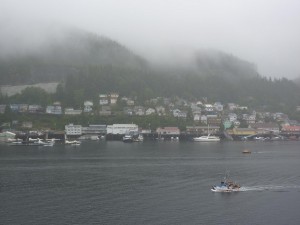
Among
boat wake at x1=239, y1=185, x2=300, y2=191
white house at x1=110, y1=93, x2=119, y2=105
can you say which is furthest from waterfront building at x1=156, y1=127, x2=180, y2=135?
boat wake at x1=239, y1=185, x2=300, y2=191

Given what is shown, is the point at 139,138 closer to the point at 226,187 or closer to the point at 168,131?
the point at 168,131

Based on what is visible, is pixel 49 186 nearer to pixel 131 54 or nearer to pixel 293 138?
pixel 293 138

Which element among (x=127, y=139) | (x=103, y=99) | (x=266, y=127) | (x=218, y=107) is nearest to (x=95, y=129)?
(x=127, y=139)

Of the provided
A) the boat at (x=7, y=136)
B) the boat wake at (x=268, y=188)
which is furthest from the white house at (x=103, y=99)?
the boat wake at (x=268, y=188)

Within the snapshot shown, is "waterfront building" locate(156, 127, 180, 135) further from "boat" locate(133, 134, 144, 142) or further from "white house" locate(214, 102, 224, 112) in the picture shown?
"white house" locate(214, 102, 224, 112)

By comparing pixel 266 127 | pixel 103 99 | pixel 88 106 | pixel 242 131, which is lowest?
pixel 242 131

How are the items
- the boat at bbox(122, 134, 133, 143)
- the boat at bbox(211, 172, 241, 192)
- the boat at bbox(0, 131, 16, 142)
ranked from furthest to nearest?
the boat at bbox(122, 134, 133, 143)
the boat at bbox(0, 131, 16, 142)
the boat at bbox(211, 172, 241, 192)

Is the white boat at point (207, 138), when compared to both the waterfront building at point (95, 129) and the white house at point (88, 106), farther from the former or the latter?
the white house at point (88, 106)

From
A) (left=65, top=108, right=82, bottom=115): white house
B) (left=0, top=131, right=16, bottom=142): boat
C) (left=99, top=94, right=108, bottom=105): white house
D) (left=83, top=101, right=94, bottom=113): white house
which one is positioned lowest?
(left=0, top=131, right=16, bottom=142): boat

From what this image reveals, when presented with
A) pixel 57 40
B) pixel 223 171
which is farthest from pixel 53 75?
pixel 223 171
